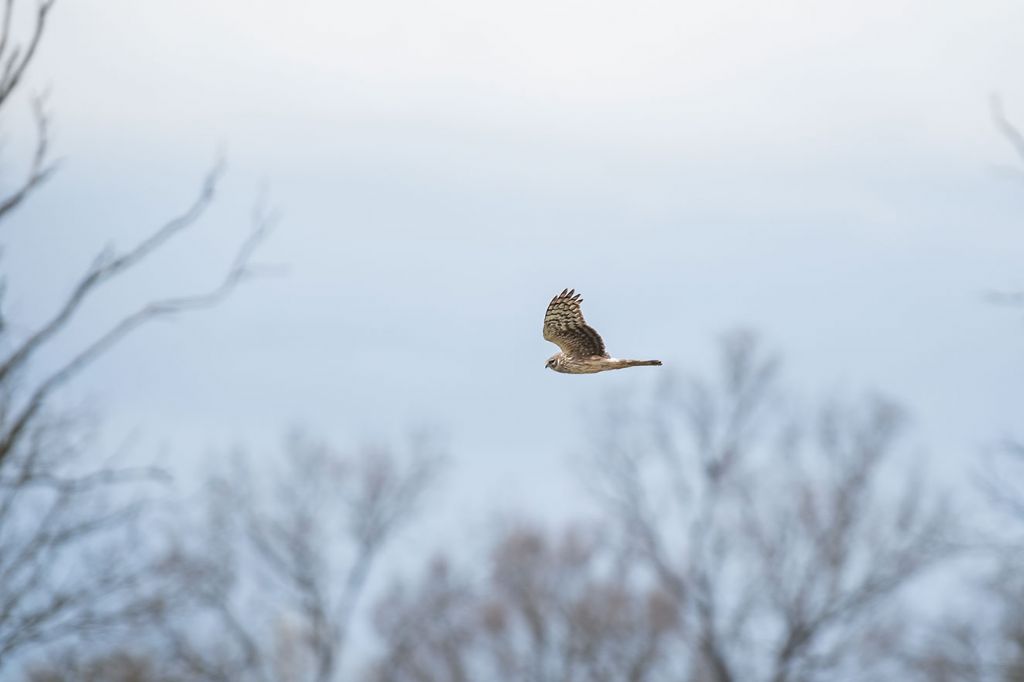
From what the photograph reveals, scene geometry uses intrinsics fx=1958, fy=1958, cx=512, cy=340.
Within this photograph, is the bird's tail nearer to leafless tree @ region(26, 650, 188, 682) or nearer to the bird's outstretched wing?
the bird's outstretched wing

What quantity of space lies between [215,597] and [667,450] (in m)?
10.5

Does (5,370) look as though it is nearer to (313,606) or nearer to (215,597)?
(215,597)

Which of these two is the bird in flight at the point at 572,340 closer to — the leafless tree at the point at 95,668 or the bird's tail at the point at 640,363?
the bird's tail at the point at 640,363

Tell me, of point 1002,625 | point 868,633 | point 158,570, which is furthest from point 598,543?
point 158,570

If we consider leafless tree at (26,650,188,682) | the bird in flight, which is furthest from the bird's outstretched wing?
leafless tree at (26,650,188,682)

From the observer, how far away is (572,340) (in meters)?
12.0

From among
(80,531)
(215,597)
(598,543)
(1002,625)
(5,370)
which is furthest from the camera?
(598,543)

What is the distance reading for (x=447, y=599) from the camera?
1778 inches

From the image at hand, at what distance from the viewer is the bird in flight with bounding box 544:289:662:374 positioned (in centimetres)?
1127

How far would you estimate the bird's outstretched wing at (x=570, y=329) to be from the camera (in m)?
11.8

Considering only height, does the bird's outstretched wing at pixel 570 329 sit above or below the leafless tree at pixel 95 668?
above

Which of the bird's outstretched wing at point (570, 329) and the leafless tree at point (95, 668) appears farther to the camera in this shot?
the leafless tree at point (95, 668)

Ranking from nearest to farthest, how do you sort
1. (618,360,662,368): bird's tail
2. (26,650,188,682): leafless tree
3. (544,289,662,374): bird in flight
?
(618,360,662,368): bird's tail < (544,289,662,374): bird in flight < (26,650,188,682): leafless tree

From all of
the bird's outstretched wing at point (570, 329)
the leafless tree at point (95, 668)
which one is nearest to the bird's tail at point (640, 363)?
the bird's outstretched wing at point (570, 329)
